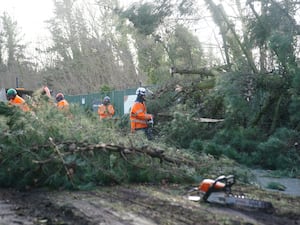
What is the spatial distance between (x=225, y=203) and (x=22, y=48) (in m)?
42.6

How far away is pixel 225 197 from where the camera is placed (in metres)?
5.77

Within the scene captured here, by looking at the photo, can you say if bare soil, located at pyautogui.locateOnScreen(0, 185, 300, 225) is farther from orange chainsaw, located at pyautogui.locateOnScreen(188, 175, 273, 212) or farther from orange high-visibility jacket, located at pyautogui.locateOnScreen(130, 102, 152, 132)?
orange high-visibility jacket, located at pyautogui.locateOnScreen(130, 102, 152, 132)

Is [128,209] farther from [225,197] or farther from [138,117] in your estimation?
[138,117]

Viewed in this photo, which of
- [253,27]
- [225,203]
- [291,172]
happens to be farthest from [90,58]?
[225,203]

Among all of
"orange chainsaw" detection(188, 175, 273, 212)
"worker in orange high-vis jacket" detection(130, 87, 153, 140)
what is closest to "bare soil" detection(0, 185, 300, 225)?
"orange chainsaw" detection(188, 175, 273, 212)

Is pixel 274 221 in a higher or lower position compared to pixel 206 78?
lower

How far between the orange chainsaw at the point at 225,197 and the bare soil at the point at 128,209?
90 mm

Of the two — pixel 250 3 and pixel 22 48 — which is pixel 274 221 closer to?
pixel 250 3

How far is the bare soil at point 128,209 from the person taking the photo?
16.5ft

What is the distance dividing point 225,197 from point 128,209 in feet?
3.74

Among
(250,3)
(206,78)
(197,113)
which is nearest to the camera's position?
(250,3)

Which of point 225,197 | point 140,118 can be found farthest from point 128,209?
point 140,118

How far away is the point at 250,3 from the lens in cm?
1173

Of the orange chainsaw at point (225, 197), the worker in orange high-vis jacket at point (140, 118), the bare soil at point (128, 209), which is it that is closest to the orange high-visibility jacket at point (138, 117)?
the worker in orange high-vis jacket at point (140, 118)
